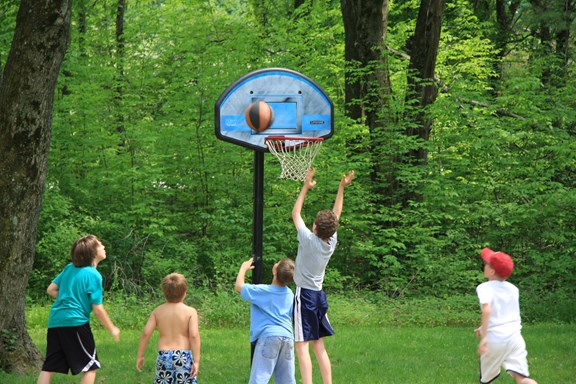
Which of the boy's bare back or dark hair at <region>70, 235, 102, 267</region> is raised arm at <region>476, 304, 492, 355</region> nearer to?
the boy's bare back

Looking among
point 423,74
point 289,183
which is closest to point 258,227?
point 289,183

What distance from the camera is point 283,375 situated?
722 centimetres

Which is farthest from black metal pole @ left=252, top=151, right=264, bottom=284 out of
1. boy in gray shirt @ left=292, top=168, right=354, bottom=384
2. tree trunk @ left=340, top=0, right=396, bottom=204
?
tree trunk @ left=340, top=0, right=396, bottom=204

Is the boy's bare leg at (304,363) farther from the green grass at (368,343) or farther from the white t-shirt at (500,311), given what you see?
the white t-shirt at (500,311)

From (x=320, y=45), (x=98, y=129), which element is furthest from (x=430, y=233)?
(x=98, y=129)

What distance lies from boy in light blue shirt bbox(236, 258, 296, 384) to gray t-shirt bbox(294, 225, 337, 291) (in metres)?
0.68

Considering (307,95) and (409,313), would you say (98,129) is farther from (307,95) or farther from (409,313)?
(307,95)

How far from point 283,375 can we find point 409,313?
825cm

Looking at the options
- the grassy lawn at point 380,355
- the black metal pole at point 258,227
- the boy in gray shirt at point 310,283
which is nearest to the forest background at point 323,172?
the grassy lawn at point 380,355

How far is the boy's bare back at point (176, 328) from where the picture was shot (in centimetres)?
664

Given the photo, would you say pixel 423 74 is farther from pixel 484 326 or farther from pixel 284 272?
pixel 484 326

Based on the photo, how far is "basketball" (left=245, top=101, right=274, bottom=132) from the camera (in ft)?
31.0

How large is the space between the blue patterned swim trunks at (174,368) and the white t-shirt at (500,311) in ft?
7.84

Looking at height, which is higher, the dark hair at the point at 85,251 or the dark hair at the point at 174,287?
the dark hair at the point at 85,251
